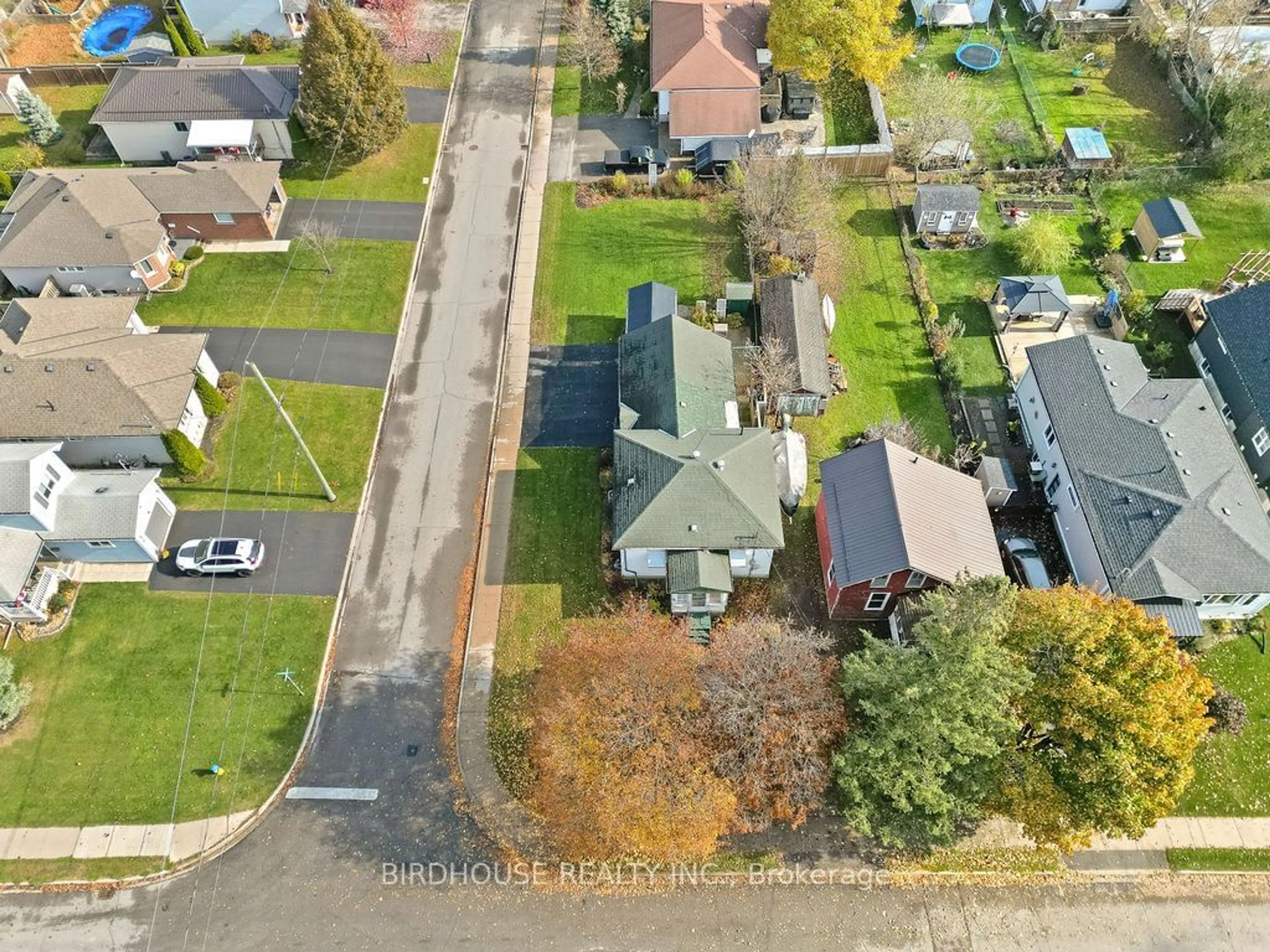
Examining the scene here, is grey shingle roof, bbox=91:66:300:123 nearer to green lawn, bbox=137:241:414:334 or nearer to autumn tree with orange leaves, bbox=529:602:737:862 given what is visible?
green lawn, bbox=137:241:414:334

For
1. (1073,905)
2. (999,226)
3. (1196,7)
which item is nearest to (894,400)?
(999,226)

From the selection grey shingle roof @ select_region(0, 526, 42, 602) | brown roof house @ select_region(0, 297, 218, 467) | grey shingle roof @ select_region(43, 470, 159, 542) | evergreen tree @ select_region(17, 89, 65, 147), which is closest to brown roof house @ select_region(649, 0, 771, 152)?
brown roof house @ select_region(0, 297, 218, 467)

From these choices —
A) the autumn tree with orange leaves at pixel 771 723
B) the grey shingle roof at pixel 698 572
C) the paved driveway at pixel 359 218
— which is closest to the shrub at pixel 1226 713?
the autumn tree with orange leaves at pixel 771 723

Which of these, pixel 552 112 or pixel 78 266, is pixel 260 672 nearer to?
pixel 78 266

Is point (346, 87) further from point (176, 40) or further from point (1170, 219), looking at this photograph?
point (1170, 219)

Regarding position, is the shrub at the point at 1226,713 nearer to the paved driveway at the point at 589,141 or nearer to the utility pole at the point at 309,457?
the utility pole at the point at 309,457

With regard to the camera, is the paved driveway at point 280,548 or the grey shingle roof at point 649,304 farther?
the grey shingle roof at point 649,304

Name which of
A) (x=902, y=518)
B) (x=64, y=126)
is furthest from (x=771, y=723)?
(x=64, y=126)
